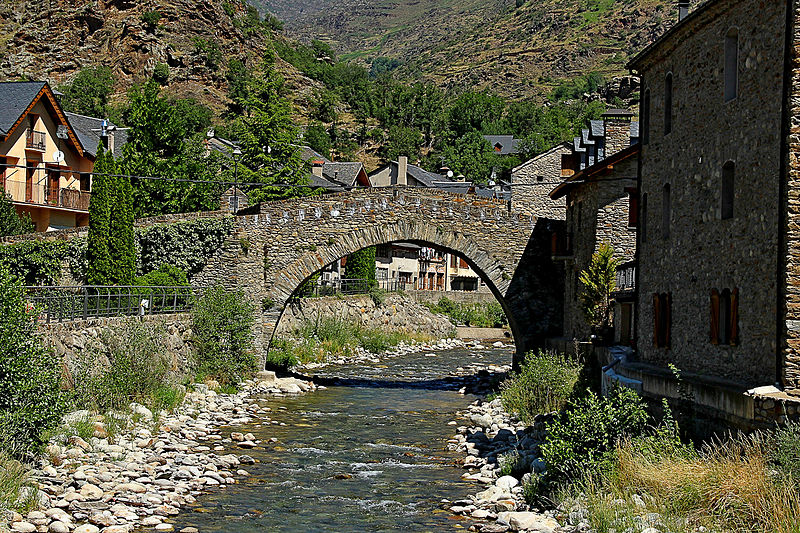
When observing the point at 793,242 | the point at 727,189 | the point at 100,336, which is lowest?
the point at 100,336

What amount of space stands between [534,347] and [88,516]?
18.8m

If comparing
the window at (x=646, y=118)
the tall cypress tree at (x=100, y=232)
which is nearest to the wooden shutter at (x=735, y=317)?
the window at (x=646, y=118)

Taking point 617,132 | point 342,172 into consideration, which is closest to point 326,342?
point 617,132

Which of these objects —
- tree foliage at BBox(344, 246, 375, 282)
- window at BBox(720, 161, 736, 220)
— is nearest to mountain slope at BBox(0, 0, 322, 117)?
tree foliage at BBox(344, 246, 375, 282)

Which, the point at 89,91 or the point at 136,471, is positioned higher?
the point at 89,91

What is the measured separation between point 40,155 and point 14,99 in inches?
106

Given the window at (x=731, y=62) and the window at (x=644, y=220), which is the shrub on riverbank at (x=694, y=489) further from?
the window at (x=644, y=220)

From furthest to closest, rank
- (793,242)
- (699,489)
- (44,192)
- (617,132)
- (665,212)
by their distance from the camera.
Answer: (44,192)
(617,132)
(665,212)
(793,242)
(699,489)

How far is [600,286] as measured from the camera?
24234 millimetres

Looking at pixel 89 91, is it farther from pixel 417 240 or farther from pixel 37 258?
pixel 417 240

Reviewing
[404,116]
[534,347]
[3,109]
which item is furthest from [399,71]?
[534,347]

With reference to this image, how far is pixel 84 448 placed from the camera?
17.2m

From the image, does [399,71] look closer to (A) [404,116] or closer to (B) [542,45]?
(B) [542,45]

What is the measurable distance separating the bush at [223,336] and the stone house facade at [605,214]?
10285 millimetres
